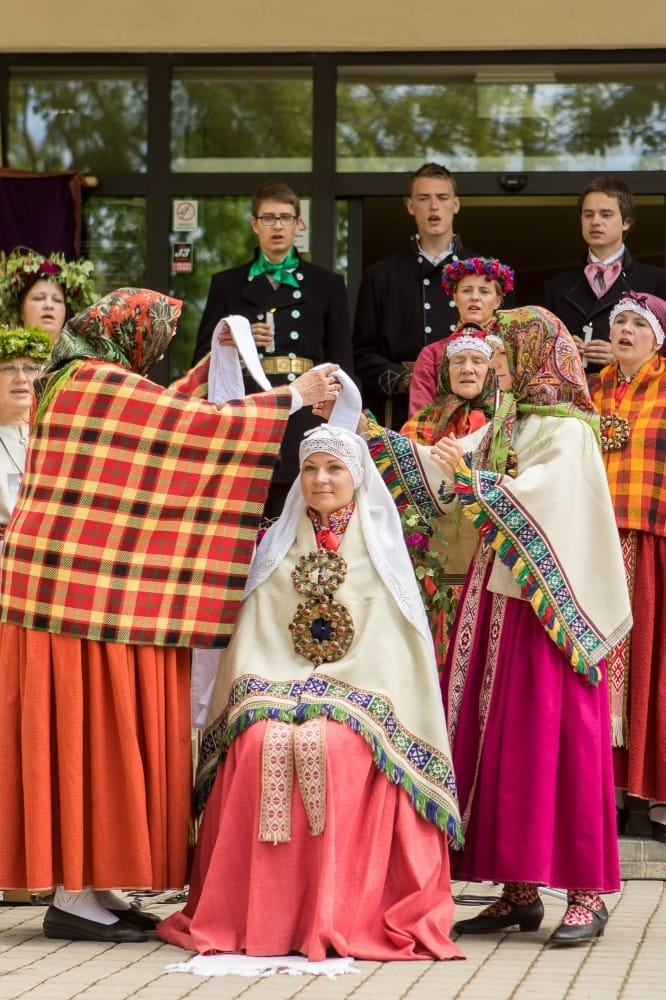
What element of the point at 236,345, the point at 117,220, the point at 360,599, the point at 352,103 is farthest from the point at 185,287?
the point at 360,599

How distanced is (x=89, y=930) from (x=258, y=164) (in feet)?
17.6

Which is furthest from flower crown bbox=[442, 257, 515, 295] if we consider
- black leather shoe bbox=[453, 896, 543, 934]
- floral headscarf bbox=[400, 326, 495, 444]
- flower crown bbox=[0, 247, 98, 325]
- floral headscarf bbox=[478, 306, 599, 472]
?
black leather shoe bbox=[453, 896, 543, 934]

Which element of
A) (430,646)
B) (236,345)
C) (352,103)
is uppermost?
(352,103)

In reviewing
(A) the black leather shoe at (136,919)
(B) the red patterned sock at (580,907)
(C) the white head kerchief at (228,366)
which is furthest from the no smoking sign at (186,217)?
(B) the red patterned sock at (580,907)

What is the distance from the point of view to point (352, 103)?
10.3 meters

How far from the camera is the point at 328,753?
5836 millimetres

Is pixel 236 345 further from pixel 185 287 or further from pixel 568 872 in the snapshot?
pixel 185 287

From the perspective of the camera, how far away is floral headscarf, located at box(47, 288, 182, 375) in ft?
20.3

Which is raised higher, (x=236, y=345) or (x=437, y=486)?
(x=236, y=345)

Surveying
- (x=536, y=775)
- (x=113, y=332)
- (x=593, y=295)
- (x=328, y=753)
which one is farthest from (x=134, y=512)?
(x=593, y=295)

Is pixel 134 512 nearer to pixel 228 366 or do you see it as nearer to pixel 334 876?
pixel 228 366

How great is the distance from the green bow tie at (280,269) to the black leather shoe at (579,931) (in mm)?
3791

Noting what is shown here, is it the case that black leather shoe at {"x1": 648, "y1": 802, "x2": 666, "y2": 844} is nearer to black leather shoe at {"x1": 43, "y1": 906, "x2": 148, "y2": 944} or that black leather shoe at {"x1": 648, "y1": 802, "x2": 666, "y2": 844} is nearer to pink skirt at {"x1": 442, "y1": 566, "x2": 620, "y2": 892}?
pink skirt at {"x1": 442, "y1": 566, "x2": 620, "y2": 892}

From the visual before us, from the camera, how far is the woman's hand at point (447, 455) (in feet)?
21.0
